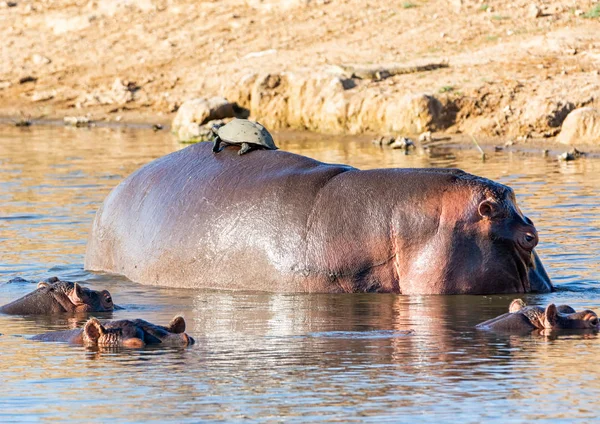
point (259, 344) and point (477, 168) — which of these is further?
point (477, 168)


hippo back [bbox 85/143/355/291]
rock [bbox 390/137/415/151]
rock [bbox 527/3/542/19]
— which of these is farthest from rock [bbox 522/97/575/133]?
hippo back [bbox 85/143/355/291]

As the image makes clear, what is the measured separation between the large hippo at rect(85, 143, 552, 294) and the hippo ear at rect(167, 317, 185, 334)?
1.57m

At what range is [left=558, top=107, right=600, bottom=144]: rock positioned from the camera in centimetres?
1728

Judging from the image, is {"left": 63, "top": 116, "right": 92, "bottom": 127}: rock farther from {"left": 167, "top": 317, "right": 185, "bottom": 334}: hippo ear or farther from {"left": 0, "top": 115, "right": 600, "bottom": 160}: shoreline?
{"left": 167, "top": 317, "right": 185, "bottom": 334}: hippo ear

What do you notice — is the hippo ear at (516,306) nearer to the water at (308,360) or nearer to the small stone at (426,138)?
the water at (308,360)

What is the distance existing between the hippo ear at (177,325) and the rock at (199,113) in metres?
13.7

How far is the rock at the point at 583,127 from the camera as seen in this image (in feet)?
56.7

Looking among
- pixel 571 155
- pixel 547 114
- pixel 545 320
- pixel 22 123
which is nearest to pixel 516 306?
pixel 545 320

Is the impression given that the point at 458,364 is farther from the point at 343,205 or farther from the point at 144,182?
the point at 144,182

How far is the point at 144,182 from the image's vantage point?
9.38 m

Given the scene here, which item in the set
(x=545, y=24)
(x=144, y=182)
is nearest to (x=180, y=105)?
(x=545, y=24)

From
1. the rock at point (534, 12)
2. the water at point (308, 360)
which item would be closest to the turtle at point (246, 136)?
the water at point (308, 360)

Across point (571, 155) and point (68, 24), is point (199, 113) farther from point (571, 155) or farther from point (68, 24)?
point (68, 24)

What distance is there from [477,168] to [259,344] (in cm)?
904
